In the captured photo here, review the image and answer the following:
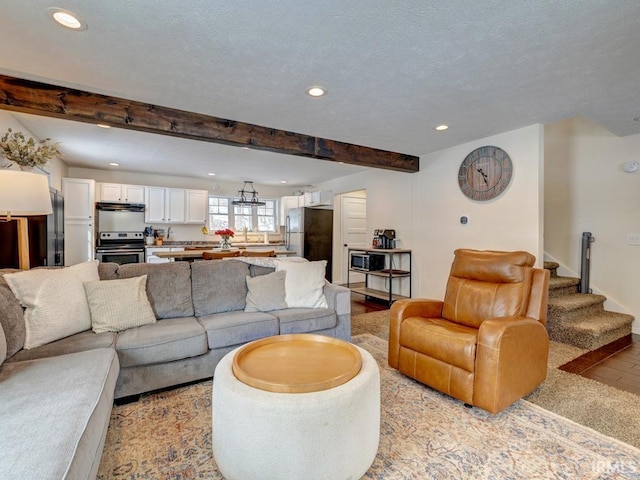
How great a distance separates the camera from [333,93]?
272 centimetres

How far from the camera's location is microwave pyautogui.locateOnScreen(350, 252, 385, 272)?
5344 mm

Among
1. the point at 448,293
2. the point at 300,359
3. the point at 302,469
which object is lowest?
the point at 302,469

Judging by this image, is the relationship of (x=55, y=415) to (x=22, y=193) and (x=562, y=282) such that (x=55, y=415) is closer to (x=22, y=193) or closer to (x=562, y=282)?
(x=22, y=193)

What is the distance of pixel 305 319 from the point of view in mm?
2730

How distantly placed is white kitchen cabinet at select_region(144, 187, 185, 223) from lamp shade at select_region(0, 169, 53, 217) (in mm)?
3971

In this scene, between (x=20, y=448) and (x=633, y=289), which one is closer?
(x=20, y=448)

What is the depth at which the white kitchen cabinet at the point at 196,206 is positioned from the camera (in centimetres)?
644

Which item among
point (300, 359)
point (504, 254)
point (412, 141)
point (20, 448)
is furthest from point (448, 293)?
point (20, 448)

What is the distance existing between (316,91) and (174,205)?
15.4 ft

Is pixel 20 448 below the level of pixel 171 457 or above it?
above

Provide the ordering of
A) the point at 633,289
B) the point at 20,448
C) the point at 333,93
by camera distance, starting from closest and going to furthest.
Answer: the point at 20,448 < the point at 333,93 < the point at 633,289

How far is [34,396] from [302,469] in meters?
1.13

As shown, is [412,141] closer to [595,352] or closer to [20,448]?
[595,352]

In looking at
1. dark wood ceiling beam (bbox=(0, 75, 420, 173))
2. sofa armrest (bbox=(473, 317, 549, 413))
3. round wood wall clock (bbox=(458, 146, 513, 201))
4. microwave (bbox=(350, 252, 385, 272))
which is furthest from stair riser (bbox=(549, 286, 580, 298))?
dark wood ceiling beam (bbox=(0, 75, 420, 173))
